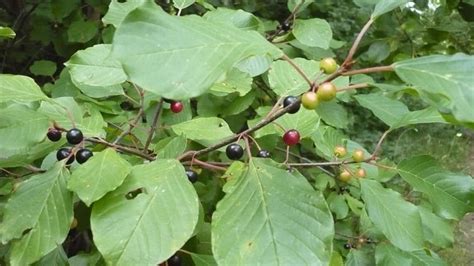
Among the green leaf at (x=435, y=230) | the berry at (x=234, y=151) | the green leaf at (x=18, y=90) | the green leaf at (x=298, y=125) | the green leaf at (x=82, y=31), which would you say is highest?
the green leaf at (x=18, y=90)

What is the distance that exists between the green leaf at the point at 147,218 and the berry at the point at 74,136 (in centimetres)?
16

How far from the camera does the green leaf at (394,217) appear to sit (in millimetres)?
1110

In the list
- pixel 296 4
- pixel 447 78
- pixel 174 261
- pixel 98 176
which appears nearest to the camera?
pixel 447 78

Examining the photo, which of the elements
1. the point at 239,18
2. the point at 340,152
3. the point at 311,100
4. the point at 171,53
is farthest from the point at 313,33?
the point at 171,53

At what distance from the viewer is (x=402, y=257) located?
149 centimetres

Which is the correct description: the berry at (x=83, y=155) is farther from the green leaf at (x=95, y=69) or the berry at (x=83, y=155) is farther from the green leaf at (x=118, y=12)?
the green leaf at (x=118, y=12)

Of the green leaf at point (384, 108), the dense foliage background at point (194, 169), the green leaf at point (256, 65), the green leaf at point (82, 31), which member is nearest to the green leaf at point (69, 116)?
the dense foliage background at point (194, 169)

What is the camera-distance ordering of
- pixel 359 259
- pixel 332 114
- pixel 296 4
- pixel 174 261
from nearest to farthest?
pixel 174 261
pixel 359 259
pixel 332 114
pixel 296 4

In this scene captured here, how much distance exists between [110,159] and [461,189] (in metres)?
0.78

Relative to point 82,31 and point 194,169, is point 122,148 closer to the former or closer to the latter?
point 194,169

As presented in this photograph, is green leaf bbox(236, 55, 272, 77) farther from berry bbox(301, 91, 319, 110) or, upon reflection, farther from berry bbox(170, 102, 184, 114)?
berry bbox(301, 91, 319, 110)

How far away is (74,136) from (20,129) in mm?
97

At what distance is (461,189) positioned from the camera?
4.14 ft

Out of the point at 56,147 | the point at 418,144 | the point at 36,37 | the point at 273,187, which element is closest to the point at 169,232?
the point at 273,187
